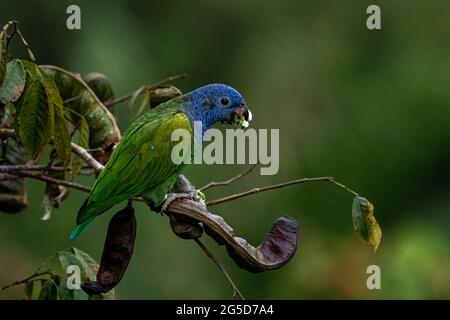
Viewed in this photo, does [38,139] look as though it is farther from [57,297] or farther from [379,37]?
[379,37]

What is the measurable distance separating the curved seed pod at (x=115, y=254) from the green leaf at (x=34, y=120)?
332 millimetres

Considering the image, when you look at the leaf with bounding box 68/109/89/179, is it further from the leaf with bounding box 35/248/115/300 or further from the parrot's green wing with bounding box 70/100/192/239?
the leaf with bounding box 35/248/115/300

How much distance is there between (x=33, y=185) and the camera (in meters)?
6.42

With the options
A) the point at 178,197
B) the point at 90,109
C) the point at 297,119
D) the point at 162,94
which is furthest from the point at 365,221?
the point at 297,119

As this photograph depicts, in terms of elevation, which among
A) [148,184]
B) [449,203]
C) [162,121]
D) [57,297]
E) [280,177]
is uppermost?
[162,121]

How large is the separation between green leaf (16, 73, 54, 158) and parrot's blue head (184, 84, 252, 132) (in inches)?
36.2

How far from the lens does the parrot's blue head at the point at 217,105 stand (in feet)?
11.1

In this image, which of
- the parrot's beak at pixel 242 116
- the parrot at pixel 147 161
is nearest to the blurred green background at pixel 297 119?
the parrot's beak at pixel 242 116

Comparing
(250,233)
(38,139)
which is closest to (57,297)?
(38,139)

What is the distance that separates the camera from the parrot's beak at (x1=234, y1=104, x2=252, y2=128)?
339cm

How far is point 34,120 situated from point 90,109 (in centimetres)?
62

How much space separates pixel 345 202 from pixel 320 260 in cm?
99

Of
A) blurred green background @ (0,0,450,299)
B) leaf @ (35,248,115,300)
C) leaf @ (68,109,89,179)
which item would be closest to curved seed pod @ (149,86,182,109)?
leaf @ (68,109,89,179)

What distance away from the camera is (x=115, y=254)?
2609 millimetres
